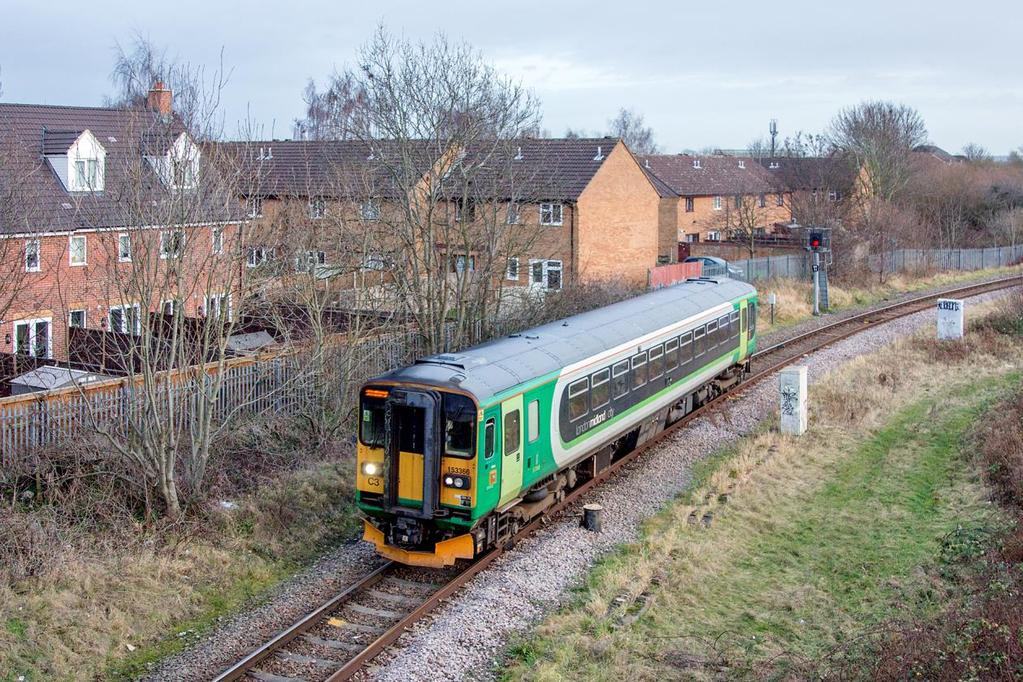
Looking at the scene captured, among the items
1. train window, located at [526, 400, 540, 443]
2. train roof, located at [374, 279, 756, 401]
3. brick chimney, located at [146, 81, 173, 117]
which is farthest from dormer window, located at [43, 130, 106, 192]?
train window, located at [526, 400, 540, 443]

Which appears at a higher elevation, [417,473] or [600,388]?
[600,388]

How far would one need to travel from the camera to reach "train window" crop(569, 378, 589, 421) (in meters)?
14.0

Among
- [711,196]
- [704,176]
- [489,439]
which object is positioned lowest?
[489,439]

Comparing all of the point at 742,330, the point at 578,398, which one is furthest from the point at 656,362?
the point at 742,330

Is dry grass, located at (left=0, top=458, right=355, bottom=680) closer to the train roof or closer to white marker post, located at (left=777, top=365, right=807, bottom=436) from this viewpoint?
the train roof

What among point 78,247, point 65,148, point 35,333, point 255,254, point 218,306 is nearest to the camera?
point 78,247

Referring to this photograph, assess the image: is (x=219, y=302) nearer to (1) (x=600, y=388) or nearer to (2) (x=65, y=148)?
(1) (x=600, y=388)

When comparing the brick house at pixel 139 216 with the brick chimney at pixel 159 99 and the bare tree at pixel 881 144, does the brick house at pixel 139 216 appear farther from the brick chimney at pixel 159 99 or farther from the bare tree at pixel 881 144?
the bare tree at pixel 881 144

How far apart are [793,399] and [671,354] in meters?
2.67

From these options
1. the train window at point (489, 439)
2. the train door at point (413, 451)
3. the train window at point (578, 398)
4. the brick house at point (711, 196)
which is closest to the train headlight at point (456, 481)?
the train door at point (413, 451)

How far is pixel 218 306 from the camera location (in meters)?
→ 13.7

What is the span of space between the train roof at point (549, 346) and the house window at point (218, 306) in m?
2.63

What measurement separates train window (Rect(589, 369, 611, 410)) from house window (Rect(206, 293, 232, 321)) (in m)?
5.43

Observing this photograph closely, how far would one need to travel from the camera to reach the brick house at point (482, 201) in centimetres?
1916
